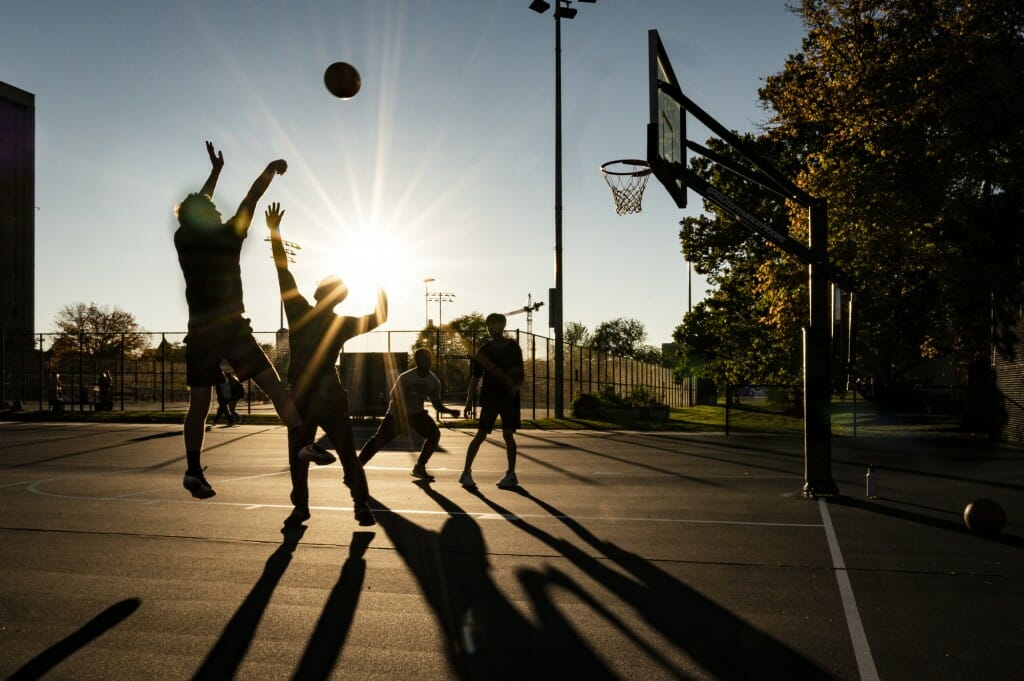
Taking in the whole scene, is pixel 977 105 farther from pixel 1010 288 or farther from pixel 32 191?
pixel 32 191

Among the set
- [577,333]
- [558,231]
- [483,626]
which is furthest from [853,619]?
[577,333]

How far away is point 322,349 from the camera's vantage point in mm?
6957

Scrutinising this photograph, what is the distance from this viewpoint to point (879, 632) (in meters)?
4.42

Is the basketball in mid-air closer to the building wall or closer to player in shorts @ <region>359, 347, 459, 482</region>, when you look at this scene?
player in shorts @ <region>359, 347, 459, 482</region>

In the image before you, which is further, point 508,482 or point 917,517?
point 508,482

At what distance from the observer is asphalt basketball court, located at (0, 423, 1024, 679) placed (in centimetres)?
398

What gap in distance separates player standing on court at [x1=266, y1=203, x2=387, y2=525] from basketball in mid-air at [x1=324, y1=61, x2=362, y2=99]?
2104mm

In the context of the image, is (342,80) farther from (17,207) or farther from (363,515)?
(17,207)

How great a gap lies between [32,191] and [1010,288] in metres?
71.5

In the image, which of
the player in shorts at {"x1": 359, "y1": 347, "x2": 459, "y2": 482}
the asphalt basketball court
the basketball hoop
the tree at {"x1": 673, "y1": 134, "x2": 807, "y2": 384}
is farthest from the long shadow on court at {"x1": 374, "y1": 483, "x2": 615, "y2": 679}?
the tree at {"x1": 673, "y1": 134, "x2": 807, "y2": 384}

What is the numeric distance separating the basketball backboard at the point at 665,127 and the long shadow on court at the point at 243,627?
5.50 m

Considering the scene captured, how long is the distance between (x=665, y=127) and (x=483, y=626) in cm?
679

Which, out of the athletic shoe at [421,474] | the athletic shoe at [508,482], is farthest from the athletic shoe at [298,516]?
the athletic shoe at [421,474]

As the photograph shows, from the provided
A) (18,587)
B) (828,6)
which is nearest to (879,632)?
(18,587)
